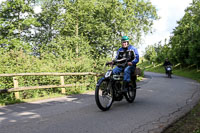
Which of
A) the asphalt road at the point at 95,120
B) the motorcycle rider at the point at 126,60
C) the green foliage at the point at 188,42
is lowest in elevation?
the asphalt road at the point at 95,120

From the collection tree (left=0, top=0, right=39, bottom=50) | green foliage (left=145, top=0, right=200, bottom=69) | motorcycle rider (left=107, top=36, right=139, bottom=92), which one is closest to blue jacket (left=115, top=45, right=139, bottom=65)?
motorcycle rider (left=107, top=36, right=139, bottom=92)

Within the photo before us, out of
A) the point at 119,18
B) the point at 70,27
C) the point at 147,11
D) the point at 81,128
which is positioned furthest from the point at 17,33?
the point at 81,128

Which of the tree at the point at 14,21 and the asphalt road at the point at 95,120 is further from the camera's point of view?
the tree at the point at 14,21

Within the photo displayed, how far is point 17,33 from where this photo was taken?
2667 cm

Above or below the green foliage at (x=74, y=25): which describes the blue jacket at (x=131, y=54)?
below

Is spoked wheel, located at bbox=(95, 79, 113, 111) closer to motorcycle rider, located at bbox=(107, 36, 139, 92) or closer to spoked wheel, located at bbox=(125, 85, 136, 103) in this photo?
motorcycle rider, located at bbox=(107, 36, 139, 92)

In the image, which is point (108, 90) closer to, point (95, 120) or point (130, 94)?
point (95, 120)

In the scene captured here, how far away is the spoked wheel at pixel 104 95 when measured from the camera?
17.3ft

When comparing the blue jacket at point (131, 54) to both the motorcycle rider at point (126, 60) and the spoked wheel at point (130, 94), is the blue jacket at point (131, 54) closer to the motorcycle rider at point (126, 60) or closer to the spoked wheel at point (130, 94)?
the motorcycle rider at point (126, 60)

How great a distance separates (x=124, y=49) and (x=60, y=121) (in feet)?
10.6

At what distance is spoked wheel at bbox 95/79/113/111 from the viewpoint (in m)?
5.27


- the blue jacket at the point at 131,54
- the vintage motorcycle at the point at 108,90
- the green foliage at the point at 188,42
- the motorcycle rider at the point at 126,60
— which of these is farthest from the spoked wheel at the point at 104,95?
the green foliage at the point at 188,42

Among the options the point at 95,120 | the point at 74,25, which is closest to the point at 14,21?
the point at 74,25

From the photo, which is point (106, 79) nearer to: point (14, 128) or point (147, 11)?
point (14, 128)
